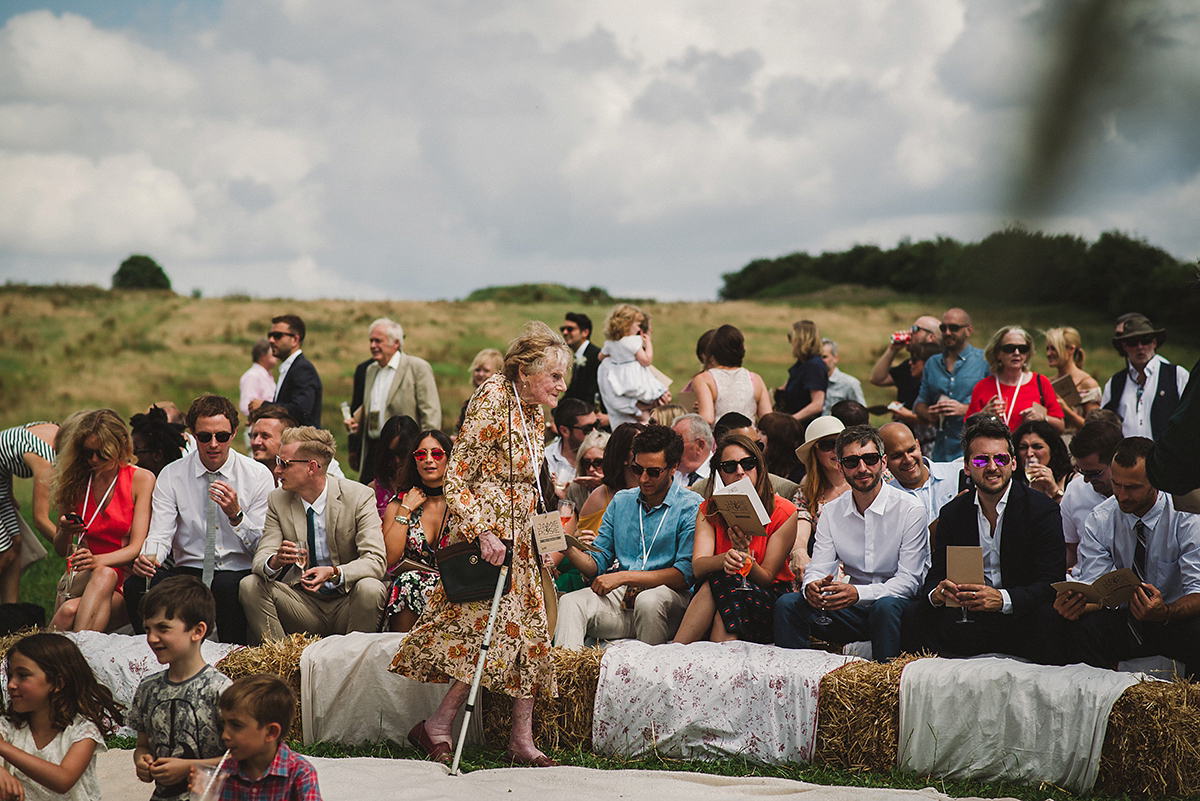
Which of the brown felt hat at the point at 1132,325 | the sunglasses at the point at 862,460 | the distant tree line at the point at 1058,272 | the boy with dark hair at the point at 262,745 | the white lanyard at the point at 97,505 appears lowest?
the boy with dark hair at the point at 262,745

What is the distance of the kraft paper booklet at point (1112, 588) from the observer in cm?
455

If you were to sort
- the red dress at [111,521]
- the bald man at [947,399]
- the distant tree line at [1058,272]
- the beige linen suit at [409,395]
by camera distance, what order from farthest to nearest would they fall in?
the beige linen suit at [409,395], the bald man at [947,399], the red dress at [111,521], the distant tree line at [1058,272]

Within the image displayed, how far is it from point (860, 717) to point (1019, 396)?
3.71 meters

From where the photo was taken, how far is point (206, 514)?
6250 mm

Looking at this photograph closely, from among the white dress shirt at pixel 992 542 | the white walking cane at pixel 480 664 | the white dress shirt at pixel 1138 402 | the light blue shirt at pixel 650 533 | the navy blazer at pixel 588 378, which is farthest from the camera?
the navy blazer at pixel 588 378

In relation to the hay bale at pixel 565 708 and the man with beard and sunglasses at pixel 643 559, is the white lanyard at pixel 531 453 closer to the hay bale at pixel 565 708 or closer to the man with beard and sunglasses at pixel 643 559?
the hay bale at pixel 565 708

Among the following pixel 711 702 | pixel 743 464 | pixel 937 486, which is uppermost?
pixel 743 464

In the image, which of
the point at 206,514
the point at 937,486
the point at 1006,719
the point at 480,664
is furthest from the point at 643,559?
the point at 206,514

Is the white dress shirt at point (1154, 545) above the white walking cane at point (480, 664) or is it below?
above

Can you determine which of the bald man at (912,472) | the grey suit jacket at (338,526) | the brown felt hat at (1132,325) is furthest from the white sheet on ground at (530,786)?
the brown felt hat at (1132,325)

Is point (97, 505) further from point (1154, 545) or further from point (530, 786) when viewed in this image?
point (1154, 545)

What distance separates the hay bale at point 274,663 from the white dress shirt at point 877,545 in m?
2.65

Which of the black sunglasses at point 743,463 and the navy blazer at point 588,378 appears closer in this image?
the black sunglasses at point 743,463

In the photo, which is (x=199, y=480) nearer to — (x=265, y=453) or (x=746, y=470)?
(x=265, y=453)
